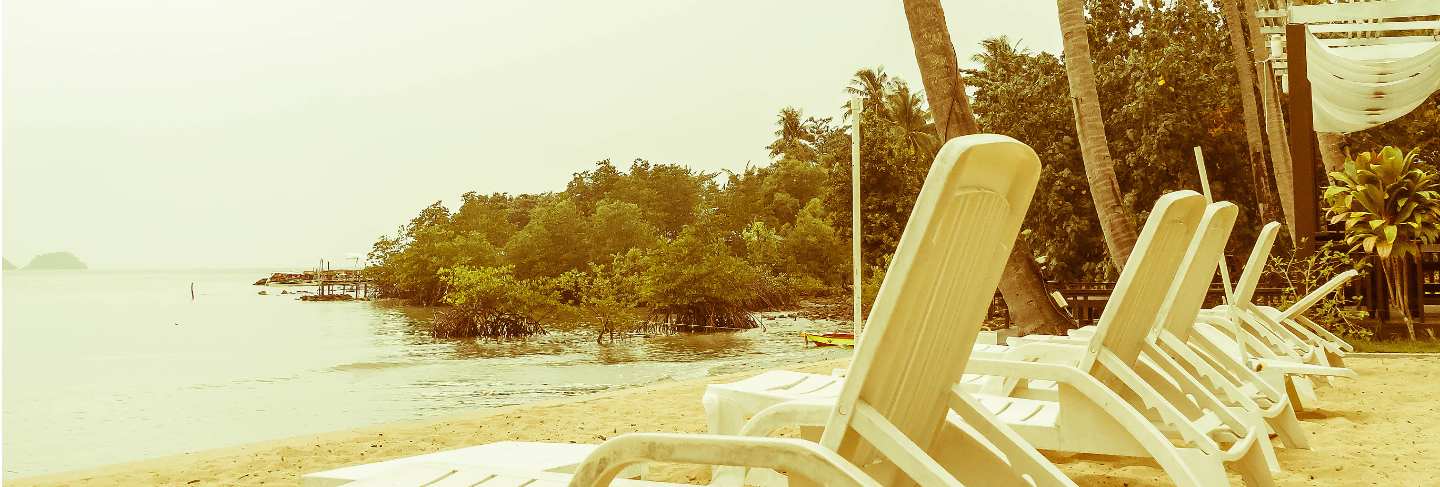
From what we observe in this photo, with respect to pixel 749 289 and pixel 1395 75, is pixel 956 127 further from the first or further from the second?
pixel 749 289

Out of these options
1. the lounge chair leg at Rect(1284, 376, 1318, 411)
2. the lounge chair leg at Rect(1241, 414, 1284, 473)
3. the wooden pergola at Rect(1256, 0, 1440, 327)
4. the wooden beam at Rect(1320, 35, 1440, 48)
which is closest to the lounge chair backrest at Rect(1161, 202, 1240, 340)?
the lounge chair leg at Rect(1241, 414, 1284, 473)

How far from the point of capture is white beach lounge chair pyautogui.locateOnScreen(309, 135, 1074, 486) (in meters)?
1.51

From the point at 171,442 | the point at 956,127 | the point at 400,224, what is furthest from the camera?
the point at 400,224

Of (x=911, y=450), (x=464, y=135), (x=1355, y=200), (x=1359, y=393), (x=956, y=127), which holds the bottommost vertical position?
(x=1359, y=393)

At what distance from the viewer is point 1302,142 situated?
10.5 meters

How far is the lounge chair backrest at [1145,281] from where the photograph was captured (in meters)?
2.82

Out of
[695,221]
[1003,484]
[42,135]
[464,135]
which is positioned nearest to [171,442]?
[1003,484]

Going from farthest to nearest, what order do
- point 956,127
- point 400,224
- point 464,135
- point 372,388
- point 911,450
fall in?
point 464,135
point 400,224
point 372,388
point 956,127
point 911,450

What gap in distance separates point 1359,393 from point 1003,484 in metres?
5.50

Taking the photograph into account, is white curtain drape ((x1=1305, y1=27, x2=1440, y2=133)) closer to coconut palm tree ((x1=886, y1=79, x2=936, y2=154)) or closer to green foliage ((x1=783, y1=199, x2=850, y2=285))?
coconut palm tree ((x1=886, y1=79, x2=936, y2=154))

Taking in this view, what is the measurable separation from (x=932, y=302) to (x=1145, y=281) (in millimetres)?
1523

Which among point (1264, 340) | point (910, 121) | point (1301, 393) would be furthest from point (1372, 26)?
point (910, 121)

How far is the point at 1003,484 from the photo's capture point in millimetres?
1898

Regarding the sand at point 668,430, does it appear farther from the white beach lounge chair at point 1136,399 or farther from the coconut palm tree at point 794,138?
the coconut palm tree at point 794,138
